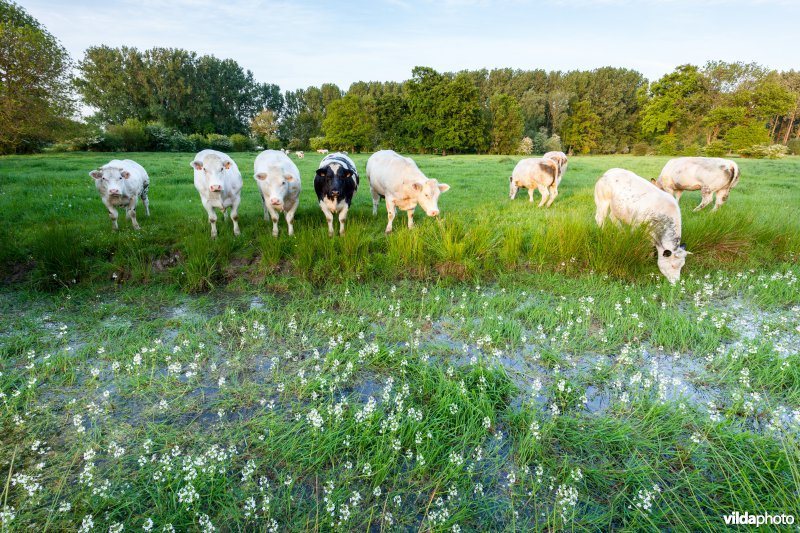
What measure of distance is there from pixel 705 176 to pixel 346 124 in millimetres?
44897

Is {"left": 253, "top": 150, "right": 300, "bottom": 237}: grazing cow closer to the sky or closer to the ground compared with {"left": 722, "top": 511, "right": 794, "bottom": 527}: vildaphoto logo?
closer to the sky

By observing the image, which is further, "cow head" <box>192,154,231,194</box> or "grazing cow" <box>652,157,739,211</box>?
"grazing cow" <box>652,157,739,211</box>

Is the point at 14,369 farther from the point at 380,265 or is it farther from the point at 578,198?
the point at 578,198

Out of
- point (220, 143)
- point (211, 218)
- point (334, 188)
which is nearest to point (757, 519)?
point (334, 188)

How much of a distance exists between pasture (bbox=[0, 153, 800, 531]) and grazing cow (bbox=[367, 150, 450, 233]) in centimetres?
101

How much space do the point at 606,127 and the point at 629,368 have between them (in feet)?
257

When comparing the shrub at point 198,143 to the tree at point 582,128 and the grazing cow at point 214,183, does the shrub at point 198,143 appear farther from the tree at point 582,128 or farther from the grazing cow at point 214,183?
the tree at point 582,128

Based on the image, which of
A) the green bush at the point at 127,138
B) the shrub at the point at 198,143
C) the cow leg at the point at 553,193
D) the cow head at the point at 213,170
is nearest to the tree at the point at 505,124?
the shrub at the point at 198,143

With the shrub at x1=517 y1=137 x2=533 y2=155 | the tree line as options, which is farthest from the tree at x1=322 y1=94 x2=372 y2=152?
the shrub at x1=517 y1=137 x2=533 y2=155

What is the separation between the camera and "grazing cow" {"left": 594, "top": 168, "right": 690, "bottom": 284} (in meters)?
6.48

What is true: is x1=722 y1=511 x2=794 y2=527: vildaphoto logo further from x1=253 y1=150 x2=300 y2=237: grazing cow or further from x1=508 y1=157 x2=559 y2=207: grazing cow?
x1=508 y1=157 x2=559 y2=207: grazing cow

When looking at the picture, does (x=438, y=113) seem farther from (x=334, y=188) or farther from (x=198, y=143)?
(x=334, y=188)

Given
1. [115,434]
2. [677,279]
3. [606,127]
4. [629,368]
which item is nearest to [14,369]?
[115,434]

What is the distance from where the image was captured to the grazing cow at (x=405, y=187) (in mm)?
8297
